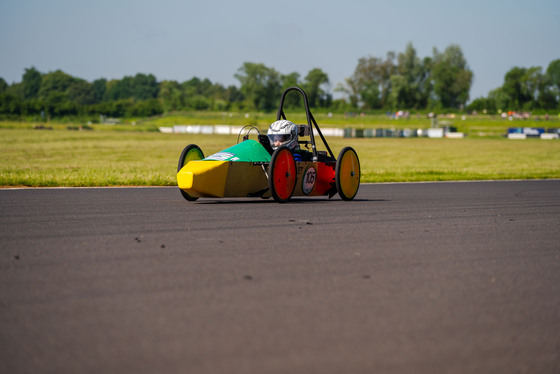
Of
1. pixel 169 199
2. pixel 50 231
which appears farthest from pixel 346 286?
pixel 169 199

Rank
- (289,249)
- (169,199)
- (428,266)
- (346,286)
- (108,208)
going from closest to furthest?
(346,286) → (428,266) → (289,249) → (108,208) → (169,199)

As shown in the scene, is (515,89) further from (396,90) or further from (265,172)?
(265,172)

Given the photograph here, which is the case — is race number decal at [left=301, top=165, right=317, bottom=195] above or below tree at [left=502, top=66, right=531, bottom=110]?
below

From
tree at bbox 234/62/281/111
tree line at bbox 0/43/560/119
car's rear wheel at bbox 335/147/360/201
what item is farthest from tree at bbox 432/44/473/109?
car's rear wheel at bbox 335/147/360/201

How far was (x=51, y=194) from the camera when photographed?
14258 mm

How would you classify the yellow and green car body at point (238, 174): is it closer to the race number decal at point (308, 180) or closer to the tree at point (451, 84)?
the race number decal at point (308, 180)

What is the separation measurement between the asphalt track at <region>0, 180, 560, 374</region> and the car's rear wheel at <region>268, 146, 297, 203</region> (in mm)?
2066

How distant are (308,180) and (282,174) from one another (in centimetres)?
111

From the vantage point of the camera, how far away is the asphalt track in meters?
3.86

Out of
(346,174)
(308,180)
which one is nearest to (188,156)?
(308,180)

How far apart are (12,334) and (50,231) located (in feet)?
14.2

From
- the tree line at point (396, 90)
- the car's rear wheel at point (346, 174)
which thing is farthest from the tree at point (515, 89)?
the car's rear wheel at point (346, 174)

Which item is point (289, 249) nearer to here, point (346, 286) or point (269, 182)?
point (346, 286)

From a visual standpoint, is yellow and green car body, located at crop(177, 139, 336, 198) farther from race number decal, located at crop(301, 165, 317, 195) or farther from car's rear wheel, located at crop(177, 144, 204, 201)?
car's rear wheel, located at crop(177, 144, 204, 201)
